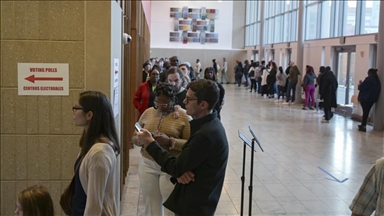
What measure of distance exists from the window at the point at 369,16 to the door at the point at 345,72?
0.87 metres

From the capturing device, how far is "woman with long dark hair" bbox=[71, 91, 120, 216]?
2646mm

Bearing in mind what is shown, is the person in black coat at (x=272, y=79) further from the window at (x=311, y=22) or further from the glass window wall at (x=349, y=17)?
the glass window wall at (x=349, y=17)

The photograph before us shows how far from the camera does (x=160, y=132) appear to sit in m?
4.09

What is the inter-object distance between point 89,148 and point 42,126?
5.79ft

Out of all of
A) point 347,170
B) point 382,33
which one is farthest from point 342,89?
point 347,170

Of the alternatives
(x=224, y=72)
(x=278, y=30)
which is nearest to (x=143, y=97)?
(x=278, y=30)

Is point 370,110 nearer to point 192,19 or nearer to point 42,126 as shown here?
point 42,126

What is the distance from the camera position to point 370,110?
13711 millimetres

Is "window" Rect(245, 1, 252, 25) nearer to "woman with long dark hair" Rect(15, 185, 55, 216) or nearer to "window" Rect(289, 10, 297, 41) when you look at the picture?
"window" Rect(289, 10, 297, 41)

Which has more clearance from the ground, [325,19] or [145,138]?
[325,19]

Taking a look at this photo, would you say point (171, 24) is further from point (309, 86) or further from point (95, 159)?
point (95, 159)

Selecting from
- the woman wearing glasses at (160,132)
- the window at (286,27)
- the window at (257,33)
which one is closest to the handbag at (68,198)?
the woman wearing glasses at (160,132)

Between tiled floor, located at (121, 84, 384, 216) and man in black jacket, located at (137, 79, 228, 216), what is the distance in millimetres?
2804

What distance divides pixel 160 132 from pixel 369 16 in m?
12.8
